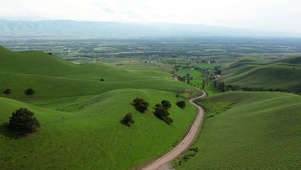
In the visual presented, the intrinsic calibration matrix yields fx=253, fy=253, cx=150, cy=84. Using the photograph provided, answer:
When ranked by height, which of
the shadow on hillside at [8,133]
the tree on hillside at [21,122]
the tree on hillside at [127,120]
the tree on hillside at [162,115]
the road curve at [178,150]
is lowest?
the road curve at [178,150]

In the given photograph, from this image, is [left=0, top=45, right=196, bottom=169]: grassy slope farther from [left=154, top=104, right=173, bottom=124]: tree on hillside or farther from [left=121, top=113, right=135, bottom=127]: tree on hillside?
[left=154, top=104, right=173, bottom=124]: tree on hillside

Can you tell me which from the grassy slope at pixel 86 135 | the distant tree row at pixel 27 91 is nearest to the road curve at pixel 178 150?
the grassy slope at pixel 86 135

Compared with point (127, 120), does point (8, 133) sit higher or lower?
higher

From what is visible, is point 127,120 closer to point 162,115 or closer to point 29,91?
point 162,115

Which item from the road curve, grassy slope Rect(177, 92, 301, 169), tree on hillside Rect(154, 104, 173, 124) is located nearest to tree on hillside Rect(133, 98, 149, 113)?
tree on hillside Rect(154, 104, 173, 124)

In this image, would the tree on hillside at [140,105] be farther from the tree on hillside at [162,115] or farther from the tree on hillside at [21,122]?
the tree on hillside at [21,122]

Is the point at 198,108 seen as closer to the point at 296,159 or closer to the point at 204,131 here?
the point at 204,131

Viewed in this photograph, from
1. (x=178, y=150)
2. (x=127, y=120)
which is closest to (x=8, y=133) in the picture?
(x=127, y=120)

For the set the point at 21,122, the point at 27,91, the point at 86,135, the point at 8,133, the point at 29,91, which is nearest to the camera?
the point at 8,133
